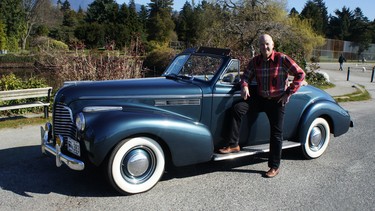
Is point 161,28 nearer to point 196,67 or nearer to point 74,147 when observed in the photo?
point 196,67

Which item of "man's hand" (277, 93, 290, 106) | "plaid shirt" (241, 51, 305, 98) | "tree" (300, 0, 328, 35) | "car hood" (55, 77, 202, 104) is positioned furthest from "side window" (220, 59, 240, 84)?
"tree" (300, 0, 328, 35)

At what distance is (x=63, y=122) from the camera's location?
184 inches

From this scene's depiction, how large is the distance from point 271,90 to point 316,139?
1.54m

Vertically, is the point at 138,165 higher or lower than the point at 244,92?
lower

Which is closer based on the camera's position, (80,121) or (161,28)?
(80,121)

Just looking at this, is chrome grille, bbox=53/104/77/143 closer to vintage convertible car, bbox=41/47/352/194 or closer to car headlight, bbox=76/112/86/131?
vintage convertible car, bbox=41/47/352/194

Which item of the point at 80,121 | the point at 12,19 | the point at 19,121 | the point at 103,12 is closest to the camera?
the point at 80,121

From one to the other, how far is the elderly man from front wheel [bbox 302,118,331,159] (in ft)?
3.11

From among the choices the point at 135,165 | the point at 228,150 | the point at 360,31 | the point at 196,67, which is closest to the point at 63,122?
the point at 135,165

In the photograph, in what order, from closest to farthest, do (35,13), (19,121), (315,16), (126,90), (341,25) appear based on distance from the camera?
(126,90) → (19,121) → (35,13) → (315,16) → (341,25)

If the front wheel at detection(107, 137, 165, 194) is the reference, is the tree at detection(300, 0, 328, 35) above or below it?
above

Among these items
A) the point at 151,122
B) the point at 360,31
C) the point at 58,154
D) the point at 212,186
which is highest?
the point at 360,31

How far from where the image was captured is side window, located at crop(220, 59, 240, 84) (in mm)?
5066

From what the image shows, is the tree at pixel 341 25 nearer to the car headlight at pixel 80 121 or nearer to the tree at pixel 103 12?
the tree at pixel 103 12
